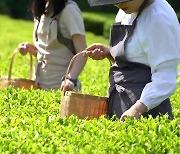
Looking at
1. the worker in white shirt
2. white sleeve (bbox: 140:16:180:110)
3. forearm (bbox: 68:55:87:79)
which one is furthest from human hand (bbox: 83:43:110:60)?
forearm (bbox: 68:55:87:79)

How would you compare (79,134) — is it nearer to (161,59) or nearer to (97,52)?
(161,59)

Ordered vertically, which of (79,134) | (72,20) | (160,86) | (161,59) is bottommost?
(79,134)

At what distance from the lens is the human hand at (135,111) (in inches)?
153

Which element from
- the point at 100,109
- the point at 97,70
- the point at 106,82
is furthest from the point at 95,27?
the point at 100,109

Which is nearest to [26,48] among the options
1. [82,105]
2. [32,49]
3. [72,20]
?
[32,49]

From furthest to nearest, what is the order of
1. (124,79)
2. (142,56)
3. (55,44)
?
(55,44)
(124,79)
(142,56)

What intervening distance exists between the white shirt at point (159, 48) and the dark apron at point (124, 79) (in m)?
0.11

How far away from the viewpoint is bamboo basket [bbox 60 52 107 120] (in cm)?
423

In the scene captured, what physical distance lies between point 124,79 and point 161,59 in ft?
1.29

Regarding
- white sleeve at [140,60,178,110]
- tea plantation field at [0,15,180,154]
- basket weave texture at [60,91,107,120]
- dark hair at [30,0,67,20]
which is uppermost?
dark hair at [30,0,67,20]

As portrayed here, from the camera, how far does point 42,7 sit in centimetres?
573

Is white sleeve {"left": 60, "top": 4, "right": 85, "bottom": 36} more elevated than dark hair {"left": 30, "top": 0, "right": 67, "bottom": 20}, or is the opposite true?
dark hair {"left": 30, "top": 0, "right": 67, "bottom": 20}

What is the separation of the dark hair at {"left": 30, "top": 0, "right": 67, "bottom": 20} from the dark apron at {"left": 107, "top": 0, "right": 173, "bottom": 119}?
1293mm

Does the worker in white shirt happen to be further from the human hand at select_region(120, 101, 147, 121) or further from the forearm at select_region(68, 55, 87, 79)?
the forearm at select_region(68, 55, 87, 79)
